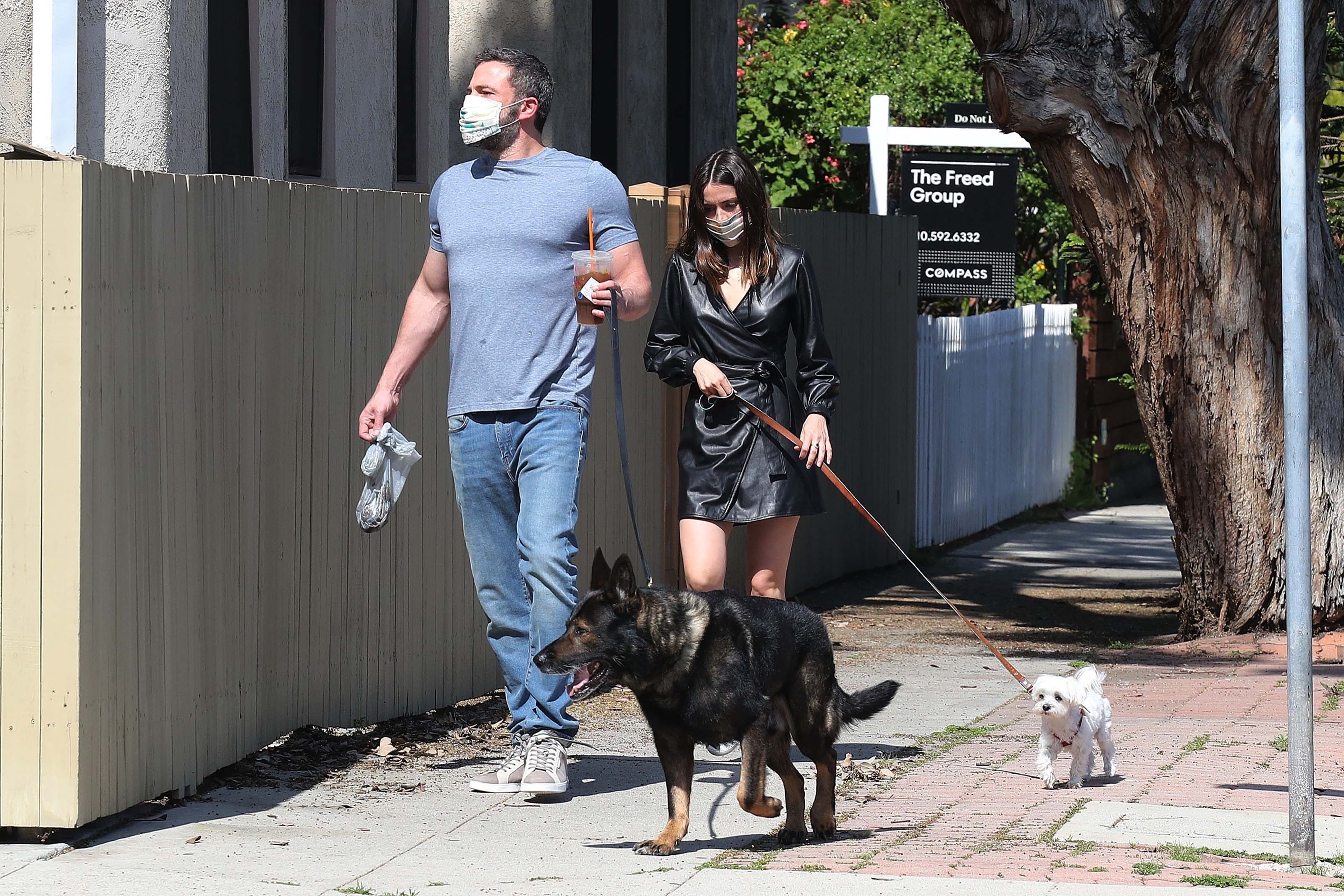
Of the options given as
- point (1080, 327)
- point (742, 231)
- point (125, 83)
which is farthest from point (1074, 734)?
point (1080, 327)

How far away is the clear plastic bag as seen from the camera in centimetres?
617

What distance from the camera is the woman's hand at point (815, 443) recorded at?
6.46 meters

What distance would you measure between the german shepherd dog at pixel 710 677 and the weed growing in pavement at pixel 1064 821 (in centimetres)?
60

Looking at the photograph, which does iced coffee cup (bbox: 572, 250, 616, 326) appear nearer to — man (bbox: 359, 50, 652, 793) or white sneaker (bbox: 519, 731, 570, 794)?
man (bbox: 359, 50, 652, 793)

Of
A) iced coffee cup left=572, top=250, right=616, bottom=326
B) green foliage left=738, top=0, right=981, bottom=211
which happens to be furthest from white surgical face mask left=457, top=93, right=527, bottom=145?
green foliage left=738, top=0, right=981, bottom=211

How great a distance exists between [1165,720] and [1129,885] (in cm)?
280

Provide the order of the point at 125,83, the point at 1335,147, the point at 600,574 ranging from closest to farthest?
the point at 600,574 < the point at 125,83 < the point at 1335,147

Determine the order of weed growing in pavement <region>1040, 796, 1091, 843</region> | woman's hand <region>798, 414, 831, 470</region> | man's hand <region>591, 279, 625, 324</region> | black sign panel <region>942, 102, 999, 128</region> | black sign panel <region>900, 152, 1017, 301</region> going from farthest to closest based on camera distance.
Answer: black sign panel <region>942, 102, 999, 128</region>, black sign panel <region>900, 152, 1017, 301</region>, woman's hand <region>798, 414, 831, 470</region>, man's hand <region>591, 279, 625, 324</region>, weed growing in pavement <region>1040, 796, 1091, 843</region>

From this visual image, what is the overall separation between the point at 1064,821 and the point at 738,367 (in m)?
1.92

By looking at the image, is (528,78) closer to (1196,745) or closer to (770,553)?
(770,553)

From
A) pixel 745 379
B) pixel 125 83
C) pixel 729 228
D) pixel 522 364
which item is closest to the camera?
pixel 522 364

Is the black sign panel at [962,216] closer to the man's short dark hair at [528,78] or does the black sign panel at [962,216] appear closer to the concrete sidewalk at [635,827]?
the concrete sidewalk at [635,827]

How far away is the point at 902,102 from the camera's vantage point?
2061 cm

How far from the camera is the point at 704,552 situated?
6.61 m
